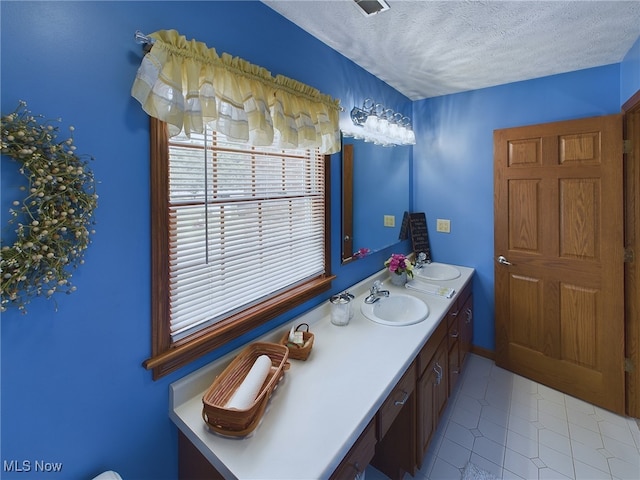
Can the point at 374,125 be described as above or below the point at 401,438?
above

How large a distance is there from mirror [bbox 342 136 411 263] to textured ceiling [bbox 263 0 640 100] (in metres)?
0.54

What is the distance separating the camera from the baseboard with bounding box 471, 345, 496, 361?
254 cm

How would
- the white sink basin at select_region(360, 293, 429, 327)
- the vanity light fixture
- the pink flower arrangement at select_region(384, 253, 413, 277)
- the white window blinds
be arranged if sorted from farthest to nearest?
the pink flower arrangement at select_region(384, 253, 413, 277) < the vanity light fixture < the white sink basin at select_region(360, 293, 429, 327) < the white window blinds

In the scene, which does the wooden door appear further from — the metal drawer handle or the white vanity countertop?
the metal drawer handle

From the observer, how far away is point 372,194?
2104 millimetres

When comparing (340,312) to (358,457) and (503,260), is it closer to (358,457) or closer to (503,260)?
(358,457)

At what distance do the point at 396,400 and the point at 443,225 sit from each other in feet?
6.21

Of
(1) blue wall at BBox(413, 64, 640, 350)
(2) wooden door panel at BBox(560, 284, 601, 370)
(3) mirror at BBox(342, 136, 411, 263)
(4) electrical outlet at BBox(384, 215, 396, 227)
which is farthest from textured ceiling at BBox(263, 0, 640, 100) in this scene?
(2) wooden door panel at BBox(560, 284, 601, 370)

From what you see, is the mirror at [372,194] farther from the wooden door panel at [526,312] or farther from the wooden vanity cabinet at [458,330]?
the wooden door panel at [526,312]

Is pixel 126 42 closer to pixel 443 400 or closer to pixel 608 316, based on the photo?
pixel 443 400

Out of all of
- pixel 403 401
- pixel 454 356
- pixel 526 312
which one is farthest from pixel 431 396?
pixel 526 312

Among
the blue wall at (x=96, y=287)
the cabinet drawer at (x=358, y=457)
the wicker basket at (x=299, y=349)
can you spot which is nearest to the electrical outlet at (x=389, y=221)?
the wicker basket at (x=299, y=349)

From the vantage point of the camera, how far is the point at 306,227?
1.59 m

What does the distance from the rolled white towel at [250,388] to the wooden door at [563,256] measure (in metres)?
2.13
